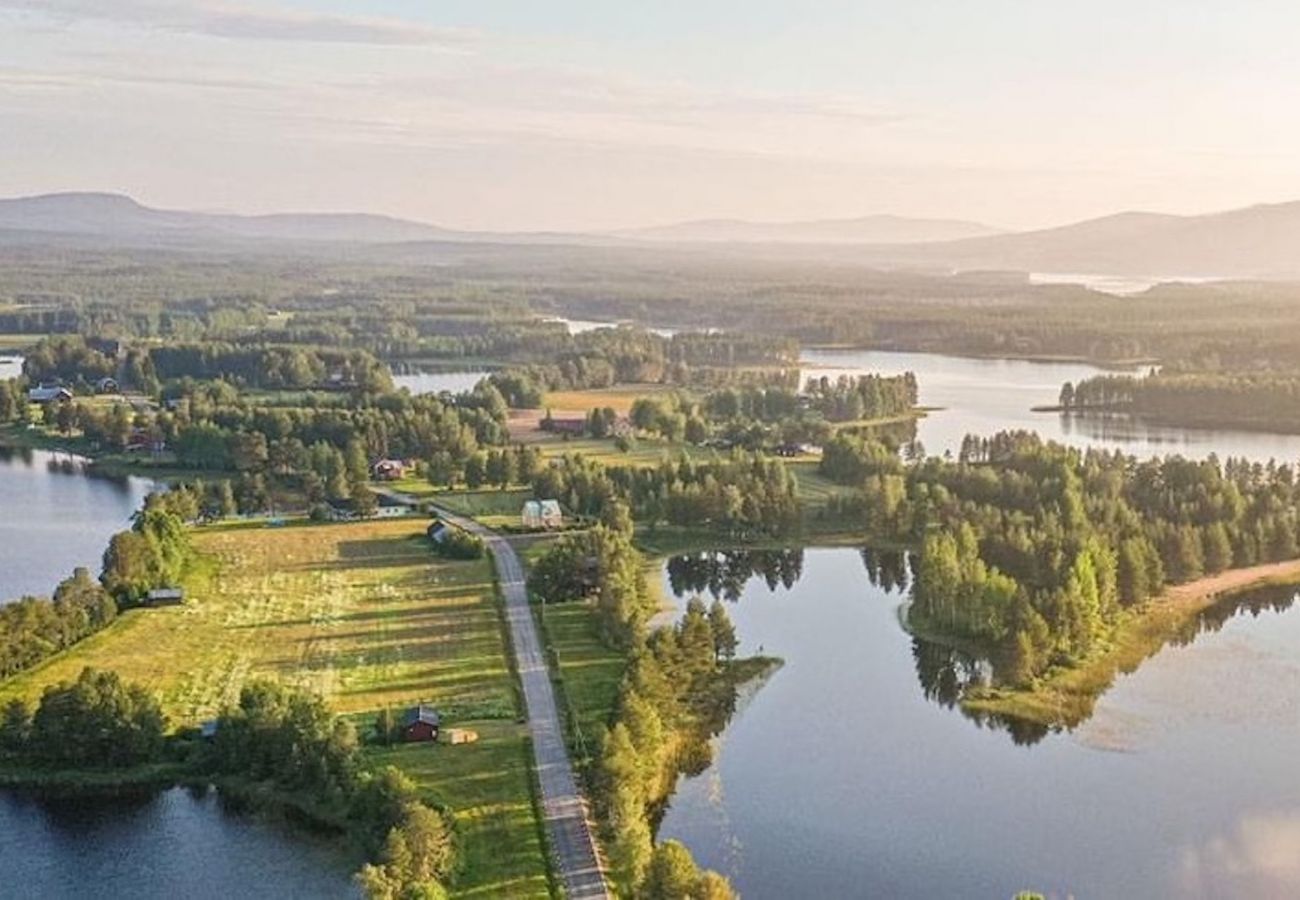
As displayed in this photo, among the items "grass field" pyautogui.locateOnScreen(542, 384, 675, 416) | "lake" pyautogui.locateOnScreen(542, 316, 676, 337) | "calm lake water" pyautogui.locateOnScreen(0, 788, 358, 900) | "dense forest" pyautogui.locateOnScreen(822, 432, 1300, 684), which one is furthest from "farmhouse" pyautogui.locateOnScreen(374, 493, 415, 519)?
"lake" pyautogui.locateOnScreen(542, 316, 676, 337)

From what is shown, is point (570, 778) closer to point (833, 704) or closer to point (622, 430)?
point (833, 704)

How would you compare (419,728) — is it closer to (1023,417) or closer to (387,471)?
(387,471)

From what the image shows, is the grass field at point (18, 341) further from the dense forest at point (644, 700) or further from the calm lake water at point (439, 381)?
the dense forest at point (644, 700)

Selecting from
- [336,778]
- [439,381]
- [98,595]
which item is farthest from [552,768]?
[439,381]

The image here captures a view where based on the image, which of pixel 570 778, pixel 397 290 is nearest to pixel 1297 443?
pixel 570 778

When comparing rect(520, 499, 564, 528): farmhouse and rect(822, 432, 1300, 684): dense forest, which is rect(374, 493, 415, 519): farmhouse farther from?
rect(822, 432, 1300, 684): dense forest

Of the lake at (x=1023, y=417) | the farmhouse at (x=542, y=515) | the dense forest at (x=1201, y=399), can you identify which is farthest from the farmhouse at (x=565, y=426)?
the dense forest at (x=1201, y=399)
